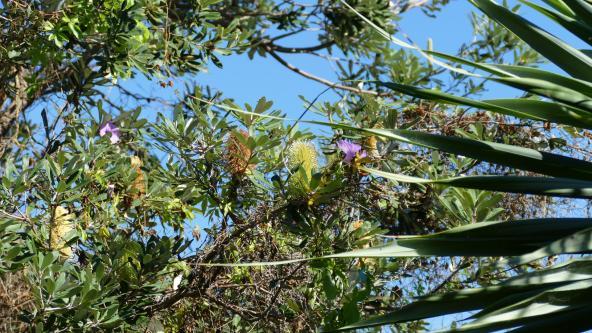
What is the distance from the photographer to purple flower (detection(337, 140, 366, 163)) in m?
3.11

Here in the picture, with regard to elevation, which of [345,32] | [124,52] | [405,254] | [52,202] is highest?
[345,32]

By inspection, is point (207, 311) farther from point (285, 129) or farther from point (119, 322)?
point (285, 129)

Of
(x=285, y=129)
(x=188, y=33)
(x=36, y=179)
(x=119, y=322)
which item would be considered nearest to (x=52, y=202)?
(x=36, y=179)

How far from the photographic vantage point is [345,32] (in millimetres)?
5988

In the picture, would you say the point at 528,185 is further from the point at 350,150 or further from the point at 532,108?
the point at 350,150

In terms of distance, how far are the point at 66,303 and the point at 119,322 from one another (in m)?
0.18

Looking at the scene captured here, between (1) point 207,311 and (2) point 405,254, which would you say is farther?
(1) point 207,311

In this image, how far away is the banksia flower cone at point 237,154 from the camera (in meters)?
3.24

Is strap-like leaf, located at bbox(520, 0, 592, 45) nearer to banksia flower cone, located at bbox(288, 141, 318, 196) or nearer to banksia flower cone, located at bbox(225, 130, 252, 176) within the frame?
banksia flower cone, located at bbox(288, 141, 318, 196)

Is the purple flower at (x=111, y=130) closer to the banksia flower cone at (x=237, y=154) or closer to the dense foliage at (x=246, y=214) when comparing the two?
the dense foliage at (x=246, y=214)

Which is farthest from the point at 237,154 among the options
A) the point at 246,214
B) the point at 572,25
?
the point at 572,25

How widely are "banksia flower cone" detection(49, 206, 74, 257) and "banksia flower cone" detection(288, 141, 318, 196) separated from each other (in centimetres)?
80

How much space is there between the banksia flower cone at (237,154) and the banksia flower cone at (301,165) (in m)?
0.15

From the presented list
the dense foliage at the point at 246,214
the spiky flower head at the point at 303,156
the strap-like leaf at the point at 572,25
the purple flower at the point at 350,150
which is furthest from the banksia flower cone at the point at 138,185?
the strap-like leaf at the point at 572,25
